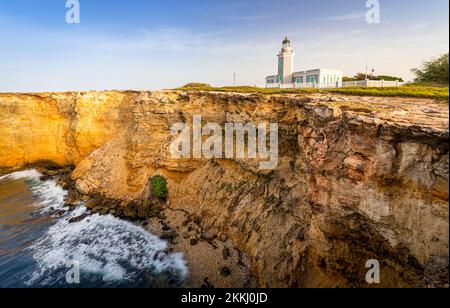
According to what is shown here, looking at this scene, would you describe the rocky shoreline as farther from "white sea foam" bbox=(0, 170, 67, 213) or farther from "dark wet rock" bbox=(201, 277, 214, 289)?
"white sea foam" bbox=(0, 170, 67, 213)

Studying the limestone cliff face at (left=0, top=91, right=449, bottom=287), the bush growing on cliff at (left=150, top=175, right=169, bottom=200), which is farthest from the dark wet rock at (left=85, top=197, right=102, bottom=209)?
the bush growing on cliff at (left=150, top=175, right=169, bottom=200)

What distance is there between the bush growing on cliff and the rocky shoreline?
596 mm

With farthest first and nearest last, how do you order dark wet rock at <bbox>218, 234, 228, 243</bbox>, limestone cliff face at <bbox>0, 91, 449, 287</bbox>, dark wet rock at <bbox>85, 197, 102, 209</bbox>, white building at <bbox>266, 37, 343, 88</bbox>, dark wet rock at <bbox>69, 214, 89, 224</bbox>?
white building at <bbox>266, 37, 343, 88</bbox>, dark wet rock at <bbox>85, 197, 102, 209</bbox>, dark wet rock at <bbox>69, 214, 89, 224</bbox>, dark wet rock at <bbox>218, 234, 228, 243</bbox>, limestone cliff face at <bbox>0, 91, 449, 287</bbox>

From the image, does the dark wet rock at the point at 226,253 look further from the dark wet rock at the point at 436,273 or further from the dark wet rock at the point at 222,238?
the dark wet rock at the point at 436,273

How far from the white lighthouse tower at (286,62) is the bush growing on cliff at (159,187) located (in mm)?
26700

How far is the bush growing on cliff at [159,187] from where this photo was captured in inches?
892

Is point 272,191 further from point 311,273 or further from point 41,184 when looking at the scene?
point 41,184

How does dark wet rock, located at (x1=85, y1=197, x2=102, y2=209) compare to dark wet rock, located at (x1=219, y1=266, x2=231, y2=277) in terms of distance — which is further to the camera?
dark wet rock, located at (x1=85, y1=197, x2=102, y2=209)

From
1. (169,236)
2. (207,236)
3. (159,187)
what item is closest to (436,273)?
(207,236)

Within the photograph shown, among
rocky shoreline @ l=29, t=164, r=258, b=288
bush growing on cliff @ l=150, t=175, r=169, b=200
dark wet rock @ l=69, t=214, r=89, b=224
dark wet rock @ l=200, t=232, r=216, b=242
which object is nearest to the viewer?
rocky shoreline @ l=29, t=164, r=258, b=288

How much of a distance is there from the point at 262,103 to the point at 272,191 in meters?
6.18

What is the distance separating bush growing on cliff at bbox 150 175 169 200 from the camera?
22.7 meters

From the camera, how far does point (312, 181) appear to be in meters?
12.8

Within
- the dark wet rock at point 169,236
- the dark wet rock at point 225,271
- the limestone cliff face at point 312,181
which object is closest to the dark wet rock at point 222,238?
the limestone cliff face at point 312,181
